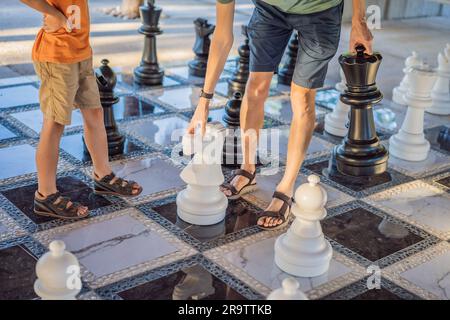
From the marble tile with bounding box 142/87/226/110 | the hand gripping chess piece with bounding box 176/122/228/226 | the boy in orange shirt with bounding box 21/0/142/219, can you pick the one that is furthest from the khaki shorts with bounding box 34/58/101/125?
the marble tile with bounding box 142/87/226/110

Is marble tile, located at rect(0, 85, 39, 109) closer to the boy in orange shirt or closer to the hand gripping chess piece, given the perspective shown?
the boy in orange shirt

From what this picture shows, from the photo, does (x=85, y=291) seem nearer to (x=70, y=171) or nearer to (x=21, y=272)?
(x=21, y=272)

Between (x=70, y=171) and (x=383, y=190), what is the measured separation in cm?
118

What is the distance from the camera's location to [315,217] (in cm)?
190

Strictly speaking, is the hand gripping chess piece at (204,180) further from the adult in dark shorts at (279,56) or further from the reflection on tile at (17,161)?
the reflection on tile at (17,161)

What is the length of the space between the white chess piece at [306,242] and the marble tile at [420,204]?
497 mm

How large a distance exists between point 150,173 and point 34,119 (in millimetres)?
766

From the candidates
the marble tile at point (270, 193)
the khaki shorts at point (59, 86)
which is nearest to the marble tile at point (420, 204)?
the marble tile at point (270, 193)

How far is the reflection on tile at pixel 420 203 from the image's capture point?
231 centimetres

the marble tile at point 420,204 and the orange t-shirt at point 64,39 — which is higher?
the orange t-shirt at point 64,39

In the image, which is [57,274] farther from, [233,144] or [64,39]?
[233,144]

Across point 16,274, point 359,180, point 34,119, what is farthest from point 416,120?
point 16,274

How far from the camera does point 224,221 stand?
222cm

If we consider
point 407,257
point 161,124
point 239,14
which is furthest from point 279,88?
point 239,14
